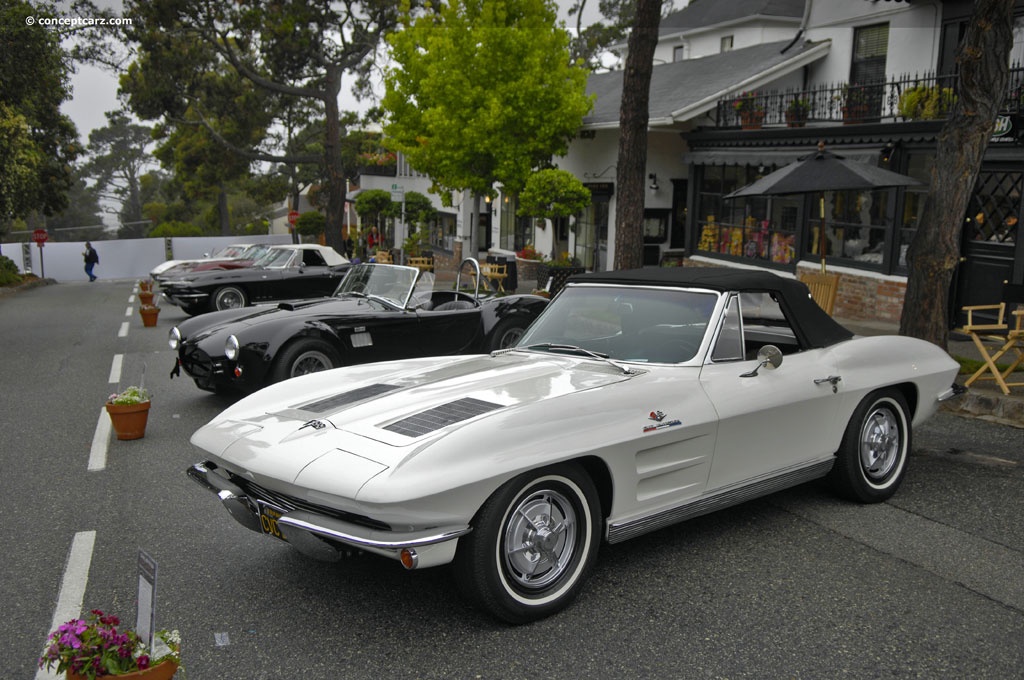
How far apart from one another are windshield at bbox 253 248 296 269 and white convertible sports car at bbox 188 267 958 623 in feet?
38.9

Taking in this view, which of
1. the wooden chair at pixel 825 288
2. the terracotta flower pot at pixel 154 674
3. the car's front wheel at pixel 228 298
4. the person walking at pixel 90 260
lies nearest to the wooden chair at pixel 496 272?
the car's front wheel at pixel 228 298

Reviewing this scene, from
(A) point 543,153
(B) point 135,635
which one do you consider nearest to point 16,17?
(A) point 543,153

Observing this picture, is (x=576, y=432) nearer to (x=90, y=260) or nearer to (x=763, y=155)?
(x=763, y=155)

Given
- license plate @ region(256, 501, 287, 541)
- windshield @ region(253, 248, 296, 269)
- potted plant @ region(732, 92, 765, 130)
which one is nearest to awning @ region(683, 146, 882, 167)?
potted plant @ region(732, 92, 765, 130)

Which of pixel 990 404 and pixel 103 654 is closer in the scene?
pixel 103 654

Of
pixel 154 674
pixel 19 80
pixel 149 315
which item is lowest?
pixel 149 315

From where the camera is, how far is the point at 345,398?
15.1ft

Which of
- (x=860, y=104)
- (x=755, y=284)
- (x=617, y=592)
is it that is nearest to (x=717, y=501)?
(x=617, y=592)

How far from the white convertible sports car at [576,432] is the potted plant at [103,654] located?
0.78 meters

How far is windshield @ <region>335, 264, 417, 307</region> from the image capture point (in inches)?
360

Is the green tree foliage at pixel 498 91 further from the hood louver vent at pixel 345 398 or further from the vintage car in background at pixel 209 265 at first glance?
the hood louver vent at pixel 345 398

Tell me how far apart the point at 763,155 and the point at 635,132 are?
5706mm

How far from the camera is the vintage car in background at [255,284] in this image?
15.7 m

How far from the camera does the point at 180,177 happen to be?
169ft
